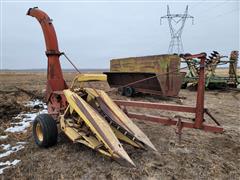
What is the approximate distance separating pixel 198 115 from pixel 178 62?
5132 mm

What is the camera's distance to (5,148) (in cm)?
366

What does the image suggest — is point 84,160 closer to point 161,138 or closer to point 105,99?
point 105,99

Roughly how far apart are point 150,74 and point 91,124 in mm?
5539

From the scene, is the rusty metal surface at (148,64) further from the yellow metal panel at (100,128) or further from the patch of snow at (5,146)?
the patch of snow at (5,146)

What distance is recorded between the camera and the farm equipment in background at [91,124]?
291 centimetres

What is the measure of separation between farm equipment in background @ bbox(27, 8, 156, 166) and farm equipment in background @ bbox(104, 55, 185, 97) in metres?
3.52

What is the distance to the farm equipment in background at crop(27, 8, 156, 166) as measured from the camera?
9.53 feet

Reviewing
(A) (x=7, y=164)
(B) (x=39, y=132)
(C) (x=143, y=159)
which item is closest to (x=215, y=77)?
(C) (x=143, y=159)

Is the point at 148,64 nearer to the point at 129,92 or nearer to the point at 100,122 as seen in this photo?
the point at 129,92

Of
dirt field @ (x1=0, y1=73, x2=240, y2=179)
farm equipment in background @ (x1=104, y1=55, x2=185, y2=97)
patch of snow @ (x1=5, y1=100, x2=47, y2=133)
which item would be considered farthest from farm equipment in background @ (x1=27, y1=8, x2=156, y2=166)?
farm equipment in background @ (x1=104, y1=55, x2=185, y2=97)

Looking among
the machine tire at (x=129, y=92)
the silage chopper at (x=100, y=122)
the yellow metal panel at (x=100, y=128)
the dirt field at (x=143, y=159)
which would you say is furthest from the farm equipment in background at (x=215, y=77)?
the yellow metal panel at (x=100, y=128)

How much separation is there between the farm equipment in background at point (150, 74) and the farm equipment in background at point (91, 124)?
3.52 m

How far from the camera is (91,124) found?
305cm

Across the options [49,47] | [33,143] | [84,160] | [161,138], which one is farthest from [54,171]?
[49,47]
